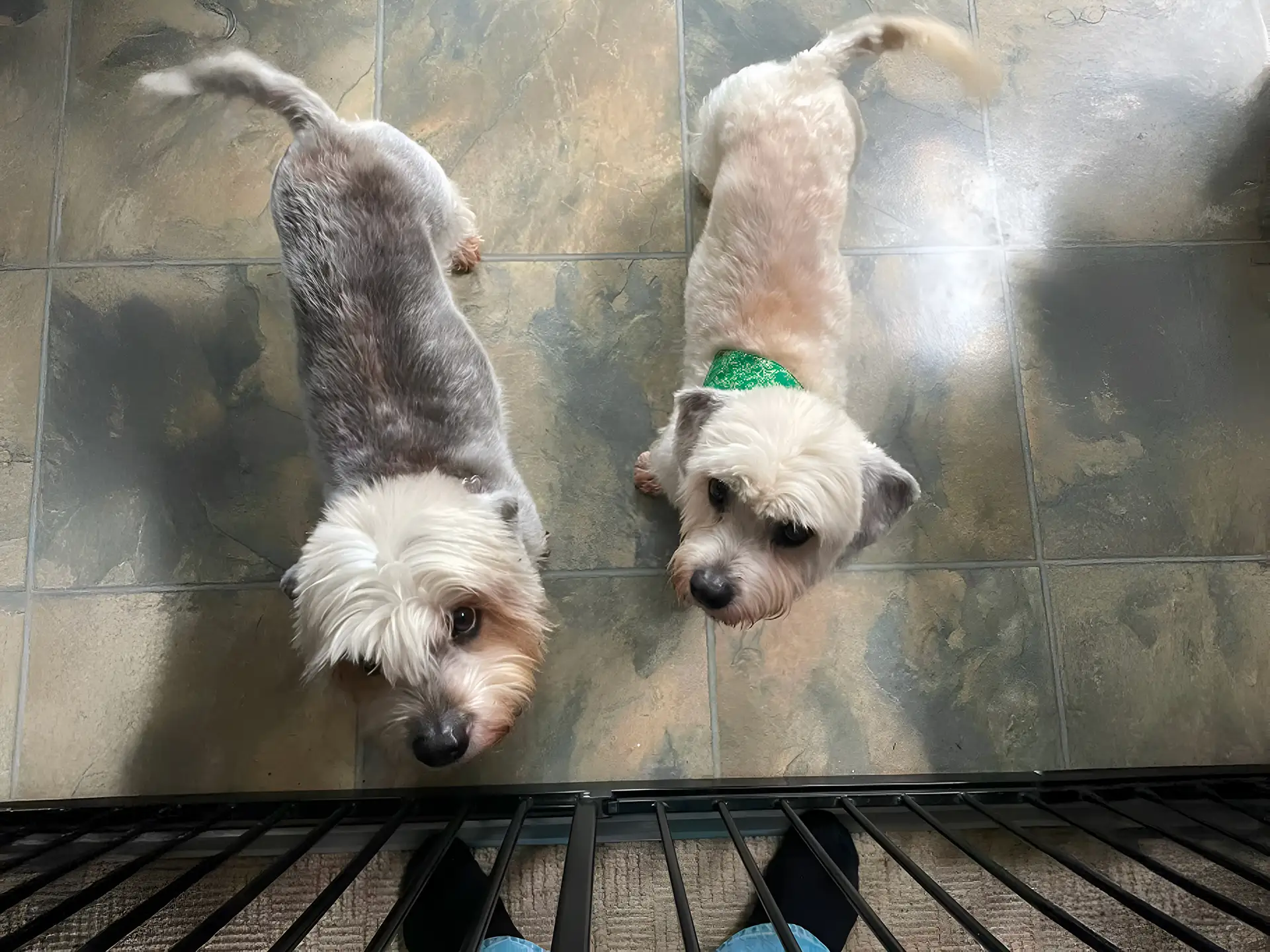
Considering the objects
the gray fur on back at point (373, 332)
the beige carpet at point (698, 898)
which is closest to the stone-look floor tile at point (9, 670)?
the beige carpet at point (698, 898)

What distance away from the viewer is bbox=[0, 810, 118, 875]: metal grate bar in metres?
1.82

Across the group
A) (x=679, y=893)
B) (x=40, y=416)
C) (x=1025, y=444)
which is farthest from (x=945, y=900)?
(x=40, y=416)

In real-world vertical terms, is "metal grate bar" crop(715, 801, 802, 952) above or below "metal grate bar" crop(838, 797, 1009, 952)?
above

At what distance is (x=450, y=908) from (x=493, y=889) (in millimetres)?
1042

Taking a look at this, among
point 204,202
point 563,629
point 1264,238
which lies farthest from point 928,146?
point 204,202

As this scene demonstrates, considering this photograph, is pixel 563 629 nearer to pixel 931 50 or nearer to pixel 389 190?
pixel 389 190

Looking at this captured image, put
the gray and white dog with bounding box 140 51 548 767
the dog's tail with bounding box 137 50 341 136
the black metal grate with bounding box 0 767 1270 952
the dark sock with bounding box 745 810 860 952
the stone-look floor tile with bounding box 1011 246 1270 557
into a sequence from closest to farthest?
the gray and white dog with bounding box 140 51 548 767 < the black metal grate with bounding box 0 767 1270 952 < the dog's tail with bounding box 137 50 341 136 < the dark sock with bounding box 745 810 860 952 < the stone-look floor tile with bounding box 1011 246 1270 557

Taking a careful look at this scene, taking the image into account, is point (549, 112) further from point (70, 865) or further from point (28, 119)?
point (70, 865)

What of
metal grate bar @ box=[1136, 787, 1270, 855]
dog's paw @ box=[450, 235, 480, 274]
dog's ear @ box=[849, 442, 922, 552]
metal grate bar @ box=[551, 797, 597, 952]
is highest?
dog's paw @ box=[450, 235, 480, 274]

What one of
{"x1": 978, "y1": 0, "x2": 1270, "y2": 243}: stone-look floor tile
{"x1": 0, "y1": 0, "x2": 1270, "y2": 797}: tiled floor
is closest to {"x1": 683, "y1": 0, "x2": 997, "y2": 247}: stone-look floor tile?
{"x1": 0, "y1": 0, "x2": 1270, "y2": 797}: tiled floor

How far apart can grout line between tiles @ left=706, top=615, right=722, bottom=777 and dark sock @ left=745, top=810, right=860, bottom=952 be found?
0.95 ft

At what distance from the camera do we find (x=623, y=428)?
103 inches

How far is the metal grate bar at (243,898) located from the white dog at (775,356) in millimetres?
992

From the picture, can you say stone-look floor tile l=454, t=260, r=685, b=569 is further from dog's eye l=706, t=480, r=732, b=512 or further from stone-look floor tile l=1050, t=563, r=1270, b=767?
stone-look floor tile l=1050, t=563, r=1270, b=767
